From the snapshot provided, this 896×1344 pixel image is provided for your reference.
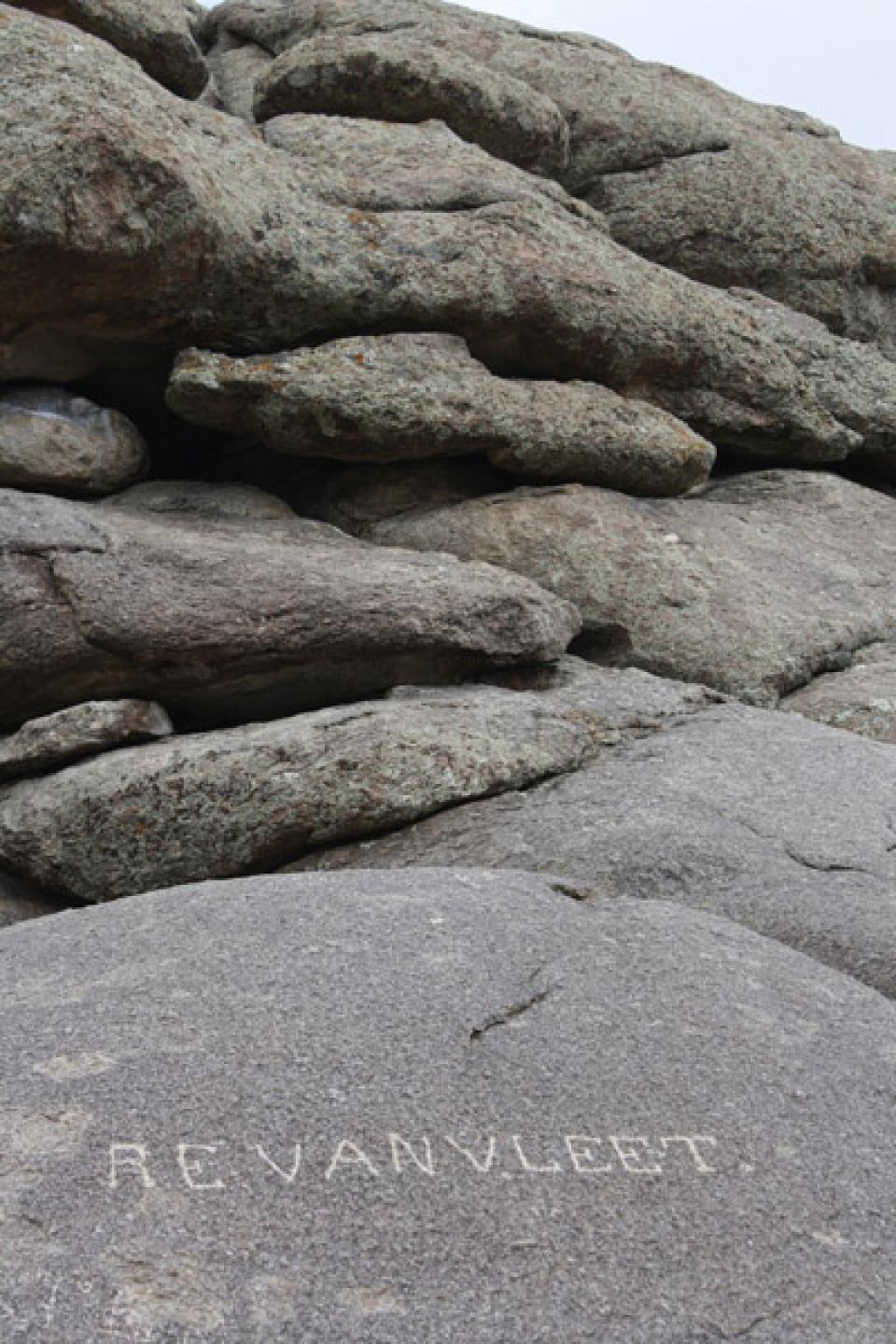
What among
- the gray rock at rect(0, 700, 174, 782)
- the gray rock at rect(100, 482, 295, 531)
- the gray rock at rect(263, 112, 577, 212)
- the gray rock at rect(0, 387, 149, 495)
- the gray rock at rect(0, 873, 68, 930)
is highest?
the gray rock at rect(263, 112, 577, 212)

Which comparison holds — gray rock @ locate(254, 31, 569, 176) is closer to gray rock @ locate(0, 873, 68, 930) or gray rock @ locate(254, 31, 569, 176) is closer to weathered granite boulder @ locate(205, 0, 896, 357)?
weathered granite boulder @ locate(205, 0, 896, 357)

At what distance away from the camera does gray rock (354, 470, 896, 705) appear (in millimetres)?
15742

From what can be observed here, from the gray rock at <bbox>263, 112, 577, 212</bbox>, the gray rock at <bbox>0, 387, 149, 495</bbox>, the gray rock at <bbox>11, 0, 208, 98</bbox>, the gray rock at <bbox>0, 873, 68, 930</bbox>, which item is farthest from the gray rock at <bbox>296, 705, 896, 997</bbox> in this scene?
the gray rock at <bbox>11, 0, 208, 98</bbox>

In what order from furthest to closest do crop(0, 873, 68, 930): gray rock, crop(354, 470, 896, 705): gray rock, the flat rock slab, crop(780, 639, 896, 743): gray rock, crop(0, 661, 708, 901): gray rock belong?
A: crop(354, 470, 896, 705): gray rock < crop(780, 639, 896, 743): gray rock < crop(0, 873, 68, 930): gray rock < crop(0, 661, 708, 901): gray rock < the flat rock slab

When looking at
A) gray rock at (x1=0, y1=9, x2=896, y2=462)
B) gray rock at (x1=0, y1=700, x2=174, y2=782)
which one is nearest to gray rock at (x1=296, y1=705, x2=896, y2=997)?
gray rock at (x1=0, y1=700, x2=174, y2=782)

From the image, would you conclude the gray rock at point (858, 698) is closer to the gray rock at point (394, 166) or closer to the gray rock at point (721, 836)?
the gray rock at point (721, 836)

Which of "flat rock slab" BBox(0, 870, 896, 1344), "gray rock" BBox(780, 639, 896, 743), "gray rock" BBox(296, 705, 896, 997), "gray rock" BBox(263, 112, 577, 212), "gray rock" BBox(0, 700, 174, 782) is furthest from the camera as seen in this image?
"gray rock" BBox(263, 112, 577, 212)

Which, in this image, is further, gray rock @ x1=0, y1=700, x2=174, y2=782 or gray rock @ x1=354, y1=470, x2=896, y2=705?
gray rock @ x1=354, y1=470, x2=896, y2=705

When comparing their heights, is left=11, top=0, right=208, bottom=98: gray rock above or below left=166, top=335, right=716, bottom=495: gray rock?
→ above

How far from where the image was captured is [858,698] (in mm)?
15492

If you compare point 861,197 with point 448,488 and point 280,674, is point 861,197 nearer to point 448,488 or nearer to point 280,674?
point 448,488

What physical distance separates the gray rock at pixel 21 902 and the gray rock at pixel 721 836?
2.42m

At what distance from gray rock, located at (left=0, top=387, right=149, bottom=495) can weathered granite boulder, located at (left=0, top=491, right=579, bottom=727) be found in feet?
3.65

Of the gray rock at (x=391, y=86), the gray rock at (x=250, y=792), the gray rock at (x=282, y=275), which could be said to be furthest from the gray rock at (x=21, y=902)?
the gray rock at (x=391, y=86)
